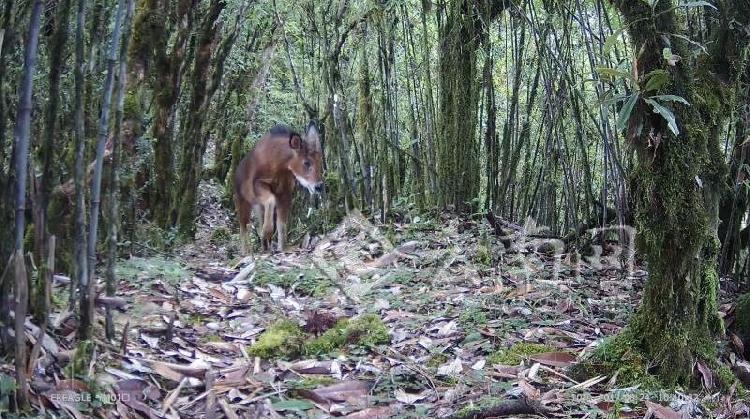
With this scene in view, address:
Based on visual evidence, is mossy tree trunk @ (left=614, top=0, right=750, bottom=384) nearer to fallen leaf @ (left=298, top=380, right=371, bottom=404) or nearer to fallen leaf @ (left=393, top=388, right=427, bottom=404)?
fallen leaf @ (left=393, top=388, right=427, bottom=404)

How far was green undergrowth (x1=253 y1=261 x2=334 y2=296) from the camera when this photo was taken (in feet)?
15.3

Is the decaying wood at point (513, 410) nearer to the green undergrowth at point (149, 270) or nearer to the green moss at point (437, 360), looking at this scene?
the green moss at point (437, 360)

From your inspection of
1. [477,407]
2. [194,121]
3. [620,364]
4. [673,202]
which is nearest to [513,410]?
[477,407]

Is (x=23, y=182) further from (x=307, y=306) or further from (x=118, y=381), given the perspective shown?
(x=307, y=306)

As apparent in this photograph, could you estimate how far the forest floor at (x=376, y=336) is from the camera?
280 centimetres

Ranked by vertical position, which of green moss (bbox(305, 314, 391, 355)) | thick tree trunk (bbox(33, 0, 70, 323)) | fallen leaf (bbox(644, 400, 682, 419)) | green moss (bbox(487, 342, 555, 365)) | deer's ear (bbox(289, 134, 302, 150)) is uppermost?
deer's ear (bbox(289, 134, 302, 150))

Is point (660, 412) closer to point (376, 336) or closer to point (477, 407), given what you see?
point (477, 407)

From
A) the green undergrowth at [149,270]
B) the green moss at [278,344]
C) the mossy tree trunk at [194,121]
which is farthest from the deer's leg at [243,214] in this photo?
the green moss at [278,344]

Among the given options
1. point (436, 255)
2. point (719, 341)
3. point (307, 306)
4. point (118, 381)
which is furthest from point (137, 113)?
point (719, 341)

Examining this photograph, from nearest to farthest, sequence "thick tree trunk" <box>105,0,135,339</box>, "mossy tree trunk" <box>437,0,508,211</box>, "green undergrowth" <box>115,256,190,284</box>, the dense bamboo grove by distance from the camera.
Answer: the dense bamboo grove < "thick tree trunk" <box>105,0,135,339</box> < "green undergrowth" <box>115,256,190,284</box> < "mossy tree trunk" <box>437,0,508,211</box>

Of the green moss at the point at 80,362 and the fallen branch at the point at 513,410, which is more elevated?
the green moss at the point at 80,362

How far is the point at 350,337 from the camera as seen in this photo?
3.59m

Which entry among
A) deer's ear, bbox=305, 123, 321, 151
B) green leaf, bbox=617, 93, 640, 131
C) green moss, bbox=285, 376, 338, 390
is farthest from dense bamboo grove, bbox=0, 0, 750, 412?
green moss, bbox=285, 376, 338, 390

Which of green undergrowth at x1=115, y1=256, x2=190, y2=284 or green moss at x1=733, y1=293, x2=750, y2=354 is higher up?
green undergrowth at x1=115, y1=256, x2=190, y2=284
